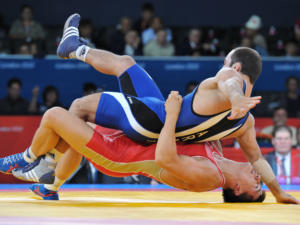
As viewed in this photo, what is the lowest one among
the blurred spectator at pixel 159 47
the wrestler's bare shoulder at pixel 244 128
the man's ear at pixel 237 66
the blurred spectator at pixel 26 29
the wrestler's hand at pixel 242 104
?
the wrestler's bare shoulder at pixel 244 128

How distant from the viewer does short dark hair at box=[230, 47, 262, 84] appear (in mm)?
3893

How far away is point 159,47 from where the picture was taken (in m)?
9.46

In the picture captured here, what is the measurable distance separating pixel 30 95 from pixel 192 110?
498 centimetres

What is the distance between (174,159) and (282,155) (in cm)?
315

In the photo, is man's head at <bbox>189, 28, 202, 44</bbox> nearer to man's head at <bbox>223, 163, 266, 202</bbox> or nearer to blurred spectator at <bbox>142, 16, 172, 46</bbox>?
blurred spectator at <bbox>142, 16, 172, 46</bbox>

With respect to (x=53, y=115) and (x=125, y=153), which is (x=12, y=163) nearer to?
(x=53, y=115)

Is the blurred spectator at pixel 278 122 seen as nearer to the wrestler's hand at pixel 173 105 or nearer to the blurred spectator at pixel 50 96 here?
the blurred spectator at pixel 50 96

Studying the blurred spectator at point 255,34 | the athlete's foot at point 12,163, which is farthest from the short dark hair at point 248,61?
the blurred spectator at point 255,34

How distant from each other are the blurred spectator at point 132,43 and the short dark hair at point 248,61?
5.46 metres

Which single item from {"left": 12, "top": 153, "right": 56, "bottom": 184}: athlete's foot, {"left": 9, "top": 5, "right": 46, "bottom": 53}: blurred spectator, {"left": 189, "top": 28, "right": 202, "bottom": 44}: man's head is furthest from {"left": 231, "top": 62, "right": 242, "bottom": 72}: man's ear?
{"left": 9, "top": 5, "right": 46, "bottom": 53}: blurred spectator

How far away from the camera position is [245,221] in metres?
2.98

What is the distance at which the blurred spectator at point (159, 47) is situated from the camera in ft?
30.8

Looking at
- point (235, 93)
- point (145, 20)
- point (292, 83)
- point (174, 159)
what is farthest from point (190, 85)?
point (235, 93)

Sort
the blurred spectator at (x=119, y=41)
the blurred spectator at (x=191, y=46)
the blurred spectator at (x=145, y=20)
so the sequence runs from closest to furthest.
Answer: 1. the blurred spectator at (x=119, y=41)
2. the blurred spectator at (x=191, y=46)
3. the blurred spectator at (x=145, y=20)
